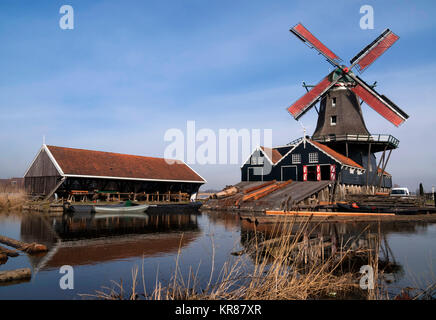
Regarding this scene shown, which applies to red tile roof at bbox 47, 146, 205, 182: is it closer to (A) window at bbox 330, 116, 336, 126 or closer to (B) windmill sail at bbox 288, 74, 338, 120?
(B) windmill sail at bbox 288, 74, 338, 120

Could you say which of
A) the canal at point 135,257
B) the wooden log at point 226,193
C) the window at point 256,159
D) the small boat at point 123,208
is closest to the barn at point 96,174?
the small boat at point 123,208

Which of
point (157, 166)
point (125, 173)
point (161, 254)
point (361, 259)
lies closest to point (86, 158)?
point (125, 173)

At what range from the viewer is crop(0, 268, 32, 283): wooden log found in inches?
287

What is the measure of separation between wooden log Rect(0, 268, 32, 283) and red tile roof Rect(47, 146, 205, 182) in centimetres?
2179

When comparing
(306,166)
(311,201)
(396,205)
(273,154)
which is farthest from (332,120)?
(396,205)

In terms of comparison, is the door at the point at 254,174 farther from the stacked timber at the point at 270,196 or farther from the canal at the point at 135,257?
the canal at the point at 135,257

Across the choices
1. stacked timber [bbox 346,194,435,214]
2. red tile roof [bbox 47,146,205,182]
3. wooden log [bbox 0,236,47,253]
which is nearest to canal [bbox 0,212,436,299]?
wooden log [bbox 0,236,47,253]

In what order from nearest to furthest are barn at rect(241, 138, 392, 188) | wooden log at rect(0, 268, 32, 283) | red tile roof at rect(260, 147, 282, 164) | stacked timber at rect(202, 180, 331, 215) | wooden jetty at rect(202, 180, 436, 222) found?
wooden log at rect(0, 268, 32, 283)
wooden jetty at rect(202, 180, 436, 222)
stacked timber at rect(202, 180, 331, 215)
barn at rect(241, 138, 392, 188)
red tile roof at rect(260, 147, 282, 164)

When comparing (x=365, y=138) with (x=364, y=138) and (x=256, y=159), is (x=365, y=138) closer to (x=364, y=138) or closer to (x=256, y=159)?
(x=364, y=138)

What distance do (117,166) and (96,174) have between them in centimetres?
Result: 373

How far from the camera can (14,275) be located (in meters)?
7.43
